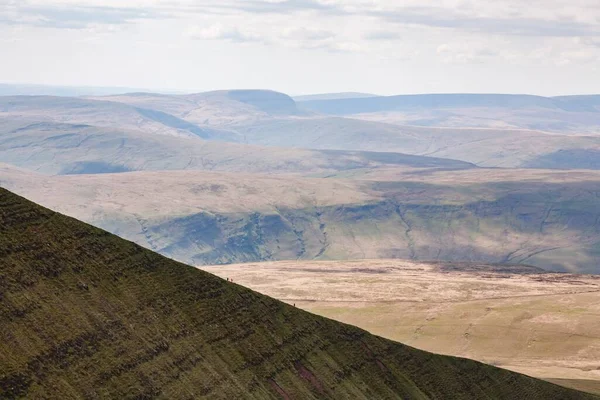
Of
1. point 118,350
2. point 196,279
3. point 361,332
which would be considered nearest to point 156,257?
point 196,279

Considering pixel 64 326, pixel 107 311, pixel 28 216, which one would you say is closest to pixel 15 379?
pixel 64 326

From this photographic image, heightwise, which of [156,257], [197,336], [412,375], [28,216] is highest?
[28,216]

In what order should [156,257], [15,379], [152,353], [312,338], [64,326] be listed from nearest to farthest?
[15,379] → [64,326] → [152,353] → [156,257] → [312,338]

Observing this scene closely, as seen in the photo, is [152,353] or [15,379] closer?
[15,379]

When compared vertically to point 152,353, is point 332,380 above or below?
below

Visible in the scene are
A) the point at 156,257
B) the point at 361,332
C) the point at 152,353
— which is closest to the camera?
the point at 152,353

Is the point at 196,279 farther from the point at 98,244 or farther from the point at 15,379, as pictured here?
the point at 15,379
